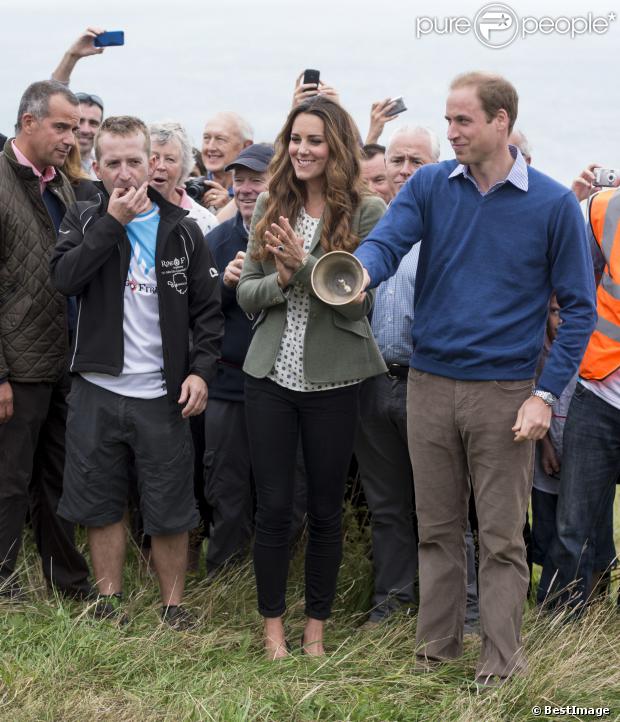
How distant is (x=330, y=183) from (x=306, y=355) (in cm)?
73

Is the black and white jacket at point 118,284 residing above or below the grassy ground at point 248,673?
above

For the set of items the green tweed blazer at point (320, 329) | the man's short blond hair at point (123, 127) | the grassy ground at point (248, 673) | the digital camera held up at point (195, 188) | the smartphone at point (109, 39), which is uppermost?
Answer: the smartphone at point (109, 39)

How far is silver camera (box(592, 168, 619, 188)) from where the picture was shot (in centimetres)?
514

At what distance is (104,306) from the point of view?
4727 millimetres

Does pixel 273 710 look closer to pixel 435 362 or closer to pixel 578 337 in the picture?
pixel 435 362

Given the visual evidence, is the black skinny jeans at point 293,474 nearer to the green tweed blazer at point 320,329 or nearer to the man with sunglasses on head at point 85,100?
the green tweed blazer at point 320,329

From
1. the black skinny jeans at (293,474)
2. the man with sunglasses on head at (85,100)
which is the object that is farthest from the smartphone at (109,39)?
the black skinny jeans at (293,474)

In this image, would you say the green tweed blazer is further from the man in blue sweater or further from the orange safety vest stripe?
the orange safety vest stripe

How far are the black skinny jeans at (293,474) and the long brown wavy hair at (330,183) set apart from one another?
0.63m

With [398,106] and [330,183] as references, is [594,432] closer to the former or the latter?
[330,183]

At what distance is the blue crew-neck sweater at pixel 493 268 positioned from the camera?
13.6 ft

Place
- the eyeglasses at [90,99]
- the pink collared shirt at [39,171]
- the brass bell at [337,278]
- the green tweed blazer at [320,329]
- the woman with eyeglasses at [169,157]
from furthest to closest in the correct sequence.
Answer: the eyeglasses at [90,99], the woman with eyeglasses at [169,157], the pink collared shirt at [39,171], the green tweed blazer at [320,329], the brass bell at [337,278]

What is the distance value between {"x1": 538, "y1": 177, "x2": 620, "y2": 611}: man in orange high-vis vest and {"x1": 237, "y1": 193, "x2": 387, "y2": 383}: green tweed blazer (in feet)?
3.12

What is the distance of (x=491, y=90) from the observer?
4121 millimetres
